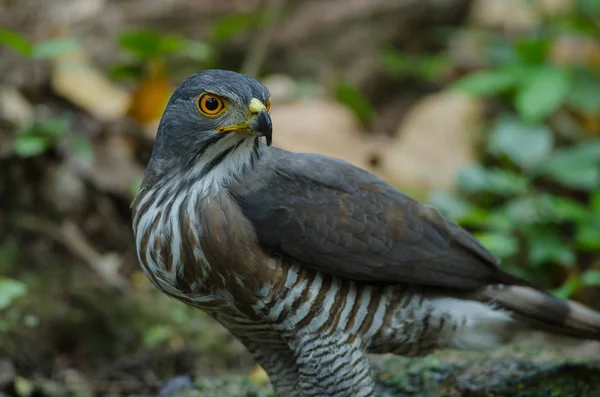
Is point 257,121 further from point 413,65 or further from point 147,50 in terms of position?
point 413,65

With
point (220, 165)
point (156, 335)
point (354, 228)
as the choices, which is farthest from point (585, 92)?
point (220, 165)

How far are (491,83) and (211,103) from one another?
4828mm

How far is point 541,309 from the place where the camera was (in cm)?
406

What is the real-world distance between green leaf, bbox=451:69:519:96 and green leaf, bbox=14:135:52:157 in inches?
156

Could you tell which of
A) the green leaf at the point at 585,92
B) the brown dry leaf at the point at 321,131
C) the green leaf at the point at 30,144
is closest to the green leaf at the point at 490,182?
the brown dry leaf at the point at 321,131

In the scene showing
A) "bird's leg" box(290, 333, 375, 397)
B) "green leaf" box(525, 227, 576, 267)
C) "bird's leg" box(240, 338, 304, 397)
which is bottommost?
"bird's leg" box(240, 338, 304, 397)

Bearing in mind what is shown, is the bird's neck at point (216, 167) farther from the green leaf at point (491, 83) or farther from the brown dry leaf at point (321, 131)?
the green leaf at point (491, 83)

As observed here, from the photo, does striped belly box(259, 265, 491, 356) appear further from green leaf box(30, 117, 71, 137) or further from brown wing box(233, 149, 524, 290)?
green leaf box(30, 117, 71, 137)

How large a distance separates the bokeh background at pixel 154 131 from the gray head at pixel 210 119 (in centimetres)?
178

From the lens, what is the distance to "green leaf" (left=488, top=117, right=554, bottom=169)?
22.0 ft

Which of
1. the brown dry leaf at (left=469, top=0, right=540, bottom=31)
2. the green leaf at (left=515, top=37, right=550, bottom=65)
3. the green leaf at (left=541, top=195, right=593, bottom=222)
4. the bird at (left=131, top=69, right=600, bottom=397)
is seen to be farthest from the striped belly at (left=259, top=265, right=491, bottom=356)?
the brown dry leaf at (left=469, top=0, right=540, bottom=31)

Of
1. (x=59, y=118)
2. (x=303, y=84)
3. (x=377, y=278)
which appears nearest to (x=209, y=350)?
(x=59, y=118)

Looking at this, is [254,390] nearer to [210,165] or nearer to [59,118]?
[210,165]

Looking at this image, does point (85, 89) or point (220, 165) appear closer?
point (220, 165)
